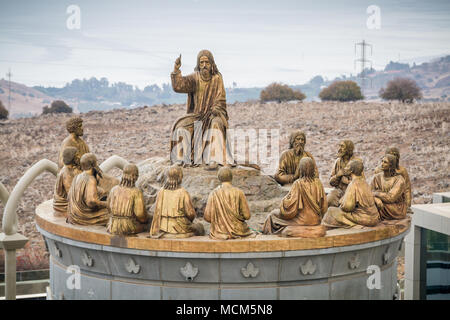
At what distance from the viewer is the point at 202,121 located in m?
10.9

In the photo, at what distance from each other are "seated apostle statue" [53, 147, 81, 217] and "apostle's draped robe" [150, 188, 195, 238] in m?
2.24

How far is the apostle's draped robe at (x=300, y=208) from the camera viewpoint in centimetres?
875

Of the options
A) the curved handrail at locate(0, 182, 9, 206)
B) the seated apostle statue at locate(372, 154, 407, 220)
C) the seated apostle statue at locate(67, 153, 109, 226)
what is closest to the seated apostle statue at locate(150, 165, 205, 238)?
the seated apostle statue at locate(67, 153, 109, 226)

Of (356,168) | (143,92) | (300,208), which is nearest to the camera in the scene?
(300,208)

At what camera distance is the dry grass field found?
2241cm

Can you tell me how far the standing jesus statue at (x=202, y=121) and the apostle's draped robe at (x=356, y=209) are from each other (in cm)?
231

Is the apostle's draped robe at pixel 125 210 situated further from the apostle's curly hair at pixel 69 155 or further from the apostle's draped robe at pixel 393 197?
the apostle's draped robe at pixel 393 197

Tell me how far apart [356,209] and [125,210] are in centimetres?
345

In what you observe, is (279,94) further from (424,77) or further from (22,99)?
(22,99)

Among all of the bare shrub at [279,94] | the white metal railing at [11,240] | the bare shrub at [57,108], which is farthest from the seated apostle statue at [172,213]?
the bare shrub at [279,94]

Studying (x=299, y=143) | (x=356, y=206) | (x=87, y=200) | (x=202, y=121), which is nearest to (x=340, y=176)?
(x=299, y=143)

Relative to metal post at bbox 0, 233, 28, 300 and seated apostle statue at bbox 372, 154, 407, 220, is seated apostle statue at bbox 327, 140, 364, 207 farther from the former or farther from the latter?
metal post at bbox 0, 233, 28, 300

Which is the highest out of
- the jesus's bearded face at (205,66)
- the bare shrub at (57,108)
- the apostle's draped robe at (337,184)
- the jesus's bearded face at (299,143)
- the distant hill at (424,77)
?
the distant hill at (424,77)
